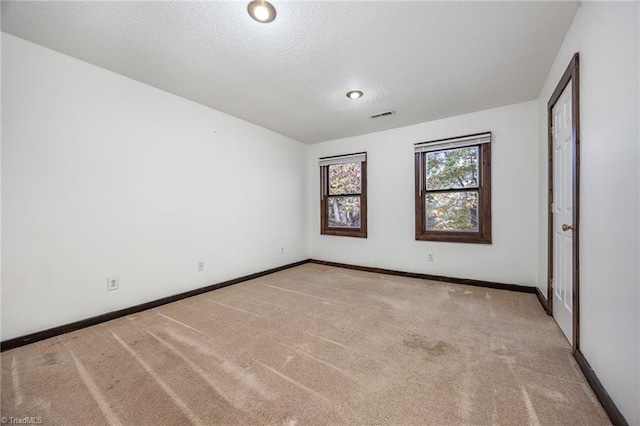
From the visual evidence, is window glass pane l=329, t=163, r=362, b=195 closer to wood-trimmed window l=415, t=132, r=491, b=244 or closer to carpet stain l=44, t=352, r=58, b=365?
wood-trimmed window l=415, t=132, r=491, b=244

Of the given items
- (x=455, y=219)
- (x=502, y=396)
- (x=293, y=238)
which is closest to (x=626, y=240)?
(x=502, y=396)

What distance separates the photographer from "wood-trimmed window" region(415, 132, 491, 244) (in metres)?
3.44

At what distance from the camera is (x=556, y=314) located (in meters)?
2.29

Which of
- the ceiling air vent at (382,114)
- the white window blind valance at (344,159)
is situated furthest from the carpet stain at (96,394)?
the white window blind valance at (344,159)

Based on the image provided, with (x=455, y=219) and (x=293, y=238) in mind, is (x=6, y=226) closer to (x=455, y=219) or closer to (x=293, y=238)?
(x=293, y=238)

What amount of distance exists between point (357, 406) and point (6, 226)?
277 centimetres

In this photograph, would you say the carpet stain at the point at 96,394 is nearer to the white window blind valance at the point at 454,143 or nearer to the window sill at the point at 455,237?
the window sill at the point at 455,237

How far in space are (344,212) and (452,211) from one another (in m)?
1.82

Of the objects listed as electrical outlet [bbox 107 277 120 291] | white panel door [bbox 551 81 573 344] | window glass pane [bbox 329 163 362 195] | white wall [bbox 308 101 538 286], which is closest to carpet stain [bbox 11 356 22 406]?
electrical outlet [bbox 107 277 120 291]

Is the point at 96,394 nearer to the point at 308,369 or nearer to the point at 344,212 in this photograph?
the point at 308,369

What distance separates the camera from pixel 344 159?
4.62 meters

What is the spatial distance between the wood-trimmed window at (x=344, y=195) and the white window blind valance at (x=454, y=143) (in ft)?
3.20

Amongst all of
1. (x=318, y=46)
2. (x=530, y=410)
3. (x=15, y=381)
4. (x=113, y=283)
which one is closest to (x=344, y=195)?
(x=318, y=46)

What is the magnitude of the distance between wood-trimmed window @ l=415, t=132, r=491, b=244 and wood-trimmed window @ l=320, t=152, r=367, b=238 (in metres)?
0.95
